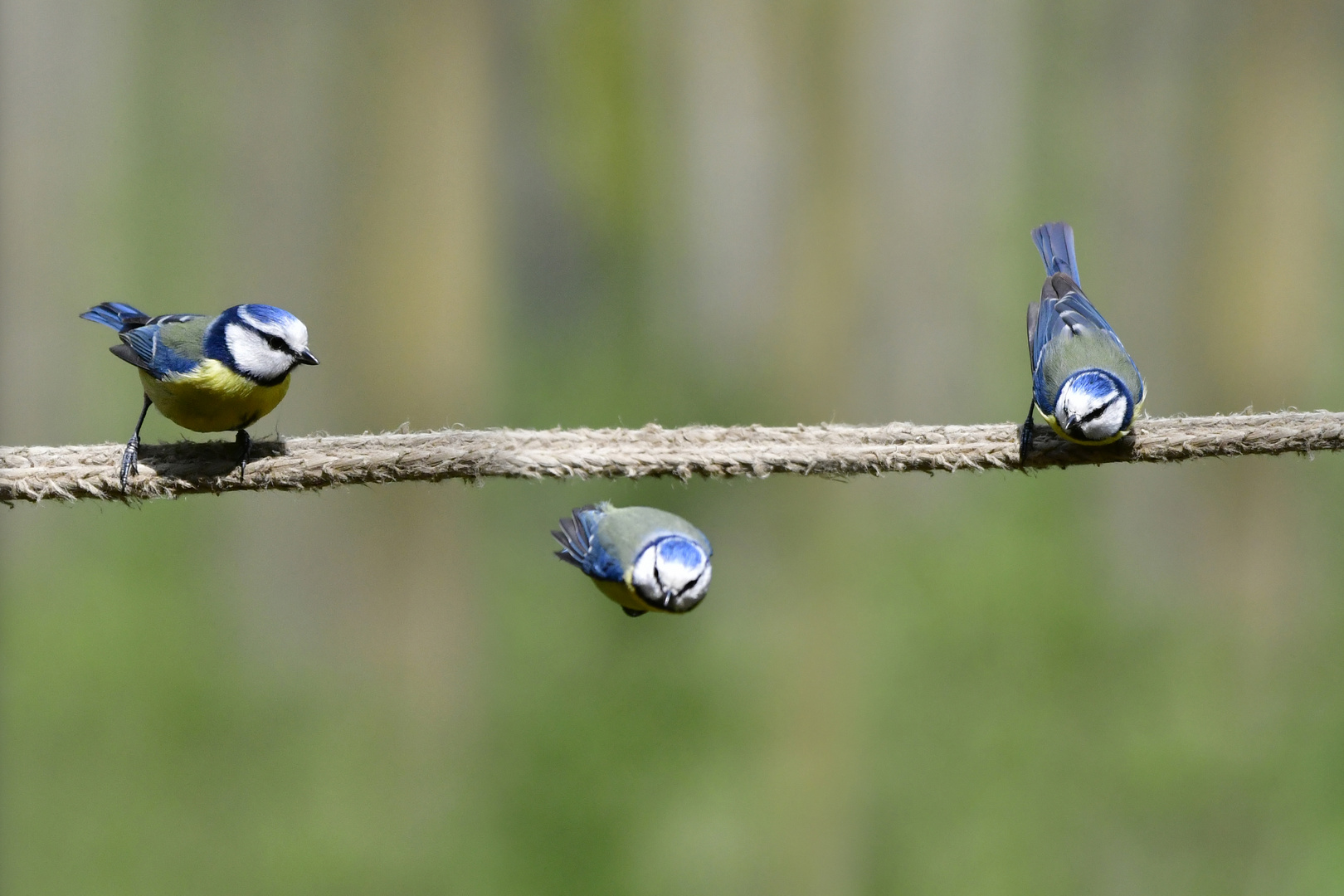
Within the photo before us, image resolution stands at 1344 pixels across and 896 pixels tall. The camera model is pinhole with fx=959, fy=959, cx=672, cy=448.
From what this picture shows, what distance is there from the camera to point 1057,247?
201 cm

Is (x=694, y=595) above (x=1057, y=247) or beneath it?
beneath

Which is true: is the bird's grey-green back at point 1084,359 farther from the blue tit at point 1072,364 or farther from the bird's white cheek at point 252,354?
the bird's white cheek at point 252,354

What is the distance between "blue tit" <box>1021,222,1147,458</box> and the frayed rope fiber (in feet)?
0.43

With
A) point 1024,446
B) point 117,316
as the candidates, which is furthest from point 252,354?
point 1024,446

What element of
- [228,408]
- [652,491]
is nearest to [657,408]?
[652,491]

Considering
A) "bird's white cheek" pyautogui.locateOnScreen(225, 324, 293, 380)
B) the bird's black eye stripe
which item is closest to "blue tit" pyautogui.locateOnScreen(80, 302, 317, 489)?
"bird's white cheek" pyautogui.locateOnScreen(225, 324, 293, 380)

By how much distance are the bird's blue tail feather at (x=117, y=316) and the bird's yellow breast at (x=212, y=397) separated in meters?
0.12

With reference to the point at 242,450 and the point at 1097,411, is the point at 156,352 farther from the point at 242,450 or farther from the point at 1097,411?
the point at 1097,411

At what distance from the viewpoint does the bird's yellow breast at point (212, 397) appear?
1.40 meters

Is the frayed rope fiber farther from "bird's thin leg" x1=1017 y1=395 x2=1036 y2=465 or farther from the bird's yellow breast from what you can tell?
the bird's yellow breast

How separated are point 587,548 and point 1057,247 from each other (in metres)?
1.26

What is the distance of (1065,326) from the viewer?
1798 mm

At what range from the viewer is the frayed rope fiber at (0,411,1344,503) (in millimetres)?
1166

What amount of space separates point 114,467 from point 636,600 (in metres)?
0.70
